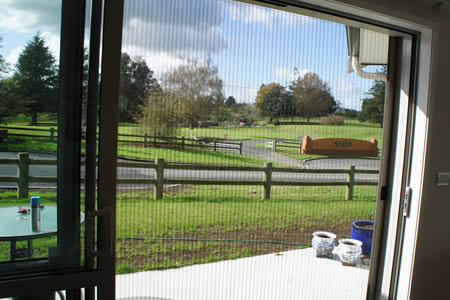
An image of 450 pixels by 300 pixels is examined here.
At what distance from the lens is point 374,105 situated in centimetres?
218

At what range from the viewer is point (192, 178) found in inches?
62.4

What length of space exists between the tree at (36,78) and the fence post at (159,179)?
1.66 ft

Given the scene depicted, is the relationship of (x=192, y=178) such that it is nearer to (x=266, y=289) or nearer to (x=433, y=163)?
(x=266, y=289)

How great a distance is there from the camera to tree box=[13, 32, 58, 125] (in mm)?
1123

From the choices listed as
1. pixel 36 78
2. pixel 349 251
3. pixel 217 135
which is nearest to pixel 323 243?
pixel 349 251

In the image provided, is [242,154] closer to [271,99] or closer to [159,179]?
[271,99]

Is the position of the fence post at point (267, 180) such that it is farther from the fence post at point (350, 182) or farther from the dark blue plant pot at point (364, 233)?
the dark blue plant pot at point (364, 233)

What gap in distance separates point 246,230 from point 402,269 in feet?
4.13

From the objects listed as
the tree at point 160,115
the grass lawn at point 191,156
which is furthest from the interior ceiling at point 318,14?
the grass lawn at point 191,156

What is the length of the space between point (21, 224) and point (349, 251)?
1926mm

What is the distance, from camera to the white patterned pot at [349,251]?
2123 mm

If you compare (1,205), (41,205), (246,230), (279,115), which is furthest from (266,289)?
(1,205)

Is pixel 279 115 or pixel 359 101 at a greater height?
pixel 359 101

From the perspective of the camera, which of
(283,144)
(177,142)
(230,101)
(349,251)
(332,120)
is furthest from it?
(349,251)
